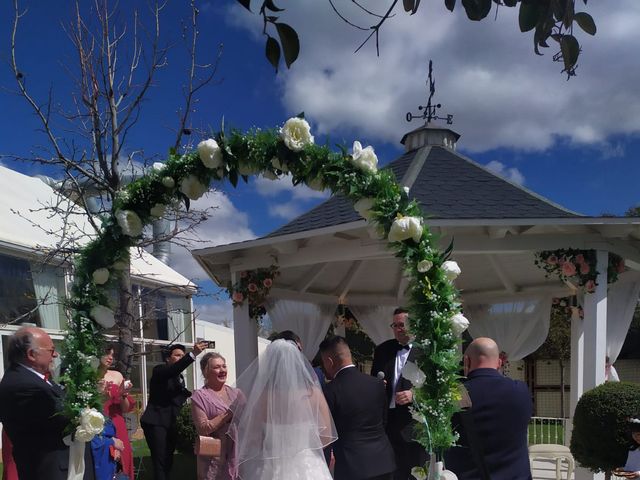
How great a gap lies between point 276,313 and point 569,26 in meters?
8.08

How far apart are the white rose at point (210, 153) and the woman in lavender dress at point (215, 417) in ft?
6.16

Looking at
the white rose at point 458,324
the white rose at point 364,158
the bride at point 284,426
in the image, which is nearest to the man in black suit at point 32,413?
the bride at point 284,426

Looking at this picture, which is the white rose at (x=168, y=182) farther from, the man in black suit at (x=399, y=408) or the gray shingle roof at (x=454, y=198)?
the gray shingle roof at (x=454, y=198)

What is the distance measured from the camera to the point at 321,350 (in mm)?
4551

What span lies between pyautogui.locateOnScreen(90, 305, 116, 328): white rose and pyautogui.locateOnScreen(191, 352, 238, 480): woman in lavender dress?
1.09 m

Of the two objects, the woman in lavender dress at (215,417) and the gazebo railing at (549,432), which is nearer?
the woman in lavender dress at (215,417)

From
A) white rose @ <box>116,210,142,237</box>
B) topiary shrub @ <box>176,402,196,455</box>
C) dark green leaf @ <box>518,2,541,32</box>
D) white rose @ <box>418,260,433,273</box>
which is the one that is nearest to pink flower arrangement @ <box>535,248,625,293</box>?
white rose @ <box>418,260,433,273</box>

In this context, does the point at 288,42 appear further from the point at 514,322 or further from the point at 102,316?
the point at 514,322

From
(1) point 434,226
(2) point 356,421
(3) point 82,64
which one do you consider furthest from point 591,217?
(3) point 82,64

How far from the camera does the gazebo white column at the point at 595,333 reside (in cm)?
669

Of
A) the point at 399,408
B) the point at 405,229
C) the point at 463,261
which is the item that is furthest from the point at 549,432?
the point at 405,229

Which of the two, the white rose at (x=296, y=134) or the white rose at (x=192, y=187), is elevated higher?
the white rose at (x=296, y=134)

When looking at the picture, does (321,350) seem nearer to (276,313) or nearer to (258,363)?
(258,363)

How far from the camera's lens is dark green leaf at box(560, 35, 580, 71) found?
1.84 meters
